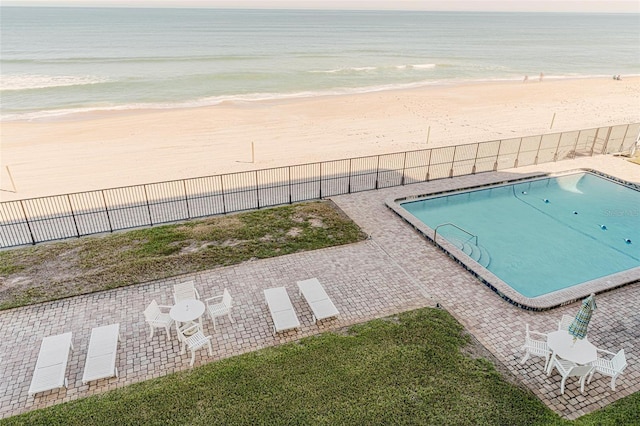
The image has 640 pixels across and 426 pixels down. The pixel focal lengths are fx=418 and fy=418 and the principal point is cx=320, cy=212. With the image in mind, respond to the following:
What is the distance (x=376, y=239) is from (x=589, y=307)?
7.89 metres

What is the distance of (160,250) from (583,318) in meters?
12.8

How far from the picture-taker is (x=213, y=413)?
27.8ft

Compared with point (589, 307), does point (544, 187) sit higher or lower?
lower

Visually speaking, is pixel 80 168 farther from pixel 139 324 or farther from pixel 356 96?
pixel 356 96

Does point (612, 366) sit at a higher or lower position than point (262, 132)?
higher

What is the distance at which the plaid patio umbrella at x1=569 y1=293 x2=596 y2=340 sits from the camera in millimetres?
8758

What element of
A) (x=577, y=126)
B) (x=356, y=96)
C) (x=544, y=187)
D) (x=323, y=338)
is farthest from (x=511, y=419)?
(x=356, y=96)

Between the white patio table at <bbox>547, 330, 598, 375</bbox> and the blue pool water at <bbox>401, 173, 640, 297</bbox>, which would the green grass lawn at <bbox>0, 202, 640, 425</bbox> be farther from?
the blue pool water at <bbox>401, 173, 640, 297</bbox>

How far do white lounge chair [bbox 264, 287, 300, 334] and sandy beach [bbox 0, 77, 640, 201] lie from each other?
12.7m

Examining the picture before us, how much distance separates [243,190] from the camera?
68.7 ft

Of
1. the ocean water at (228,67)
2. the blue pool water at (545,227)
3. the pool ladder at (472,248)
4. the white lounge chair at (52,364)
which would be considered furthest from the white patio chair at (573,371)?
the ocean water at (228,67)

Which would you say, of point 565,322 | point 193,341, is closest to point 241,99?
point 193,341

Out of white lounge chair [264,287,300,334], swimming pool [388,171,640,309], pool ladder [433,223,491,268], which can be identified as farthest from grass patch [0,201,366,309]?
swimming pool [388,171,640,309]

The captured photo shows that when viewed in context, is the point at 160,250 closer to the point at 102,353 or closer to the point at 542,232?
the point at 102,353
